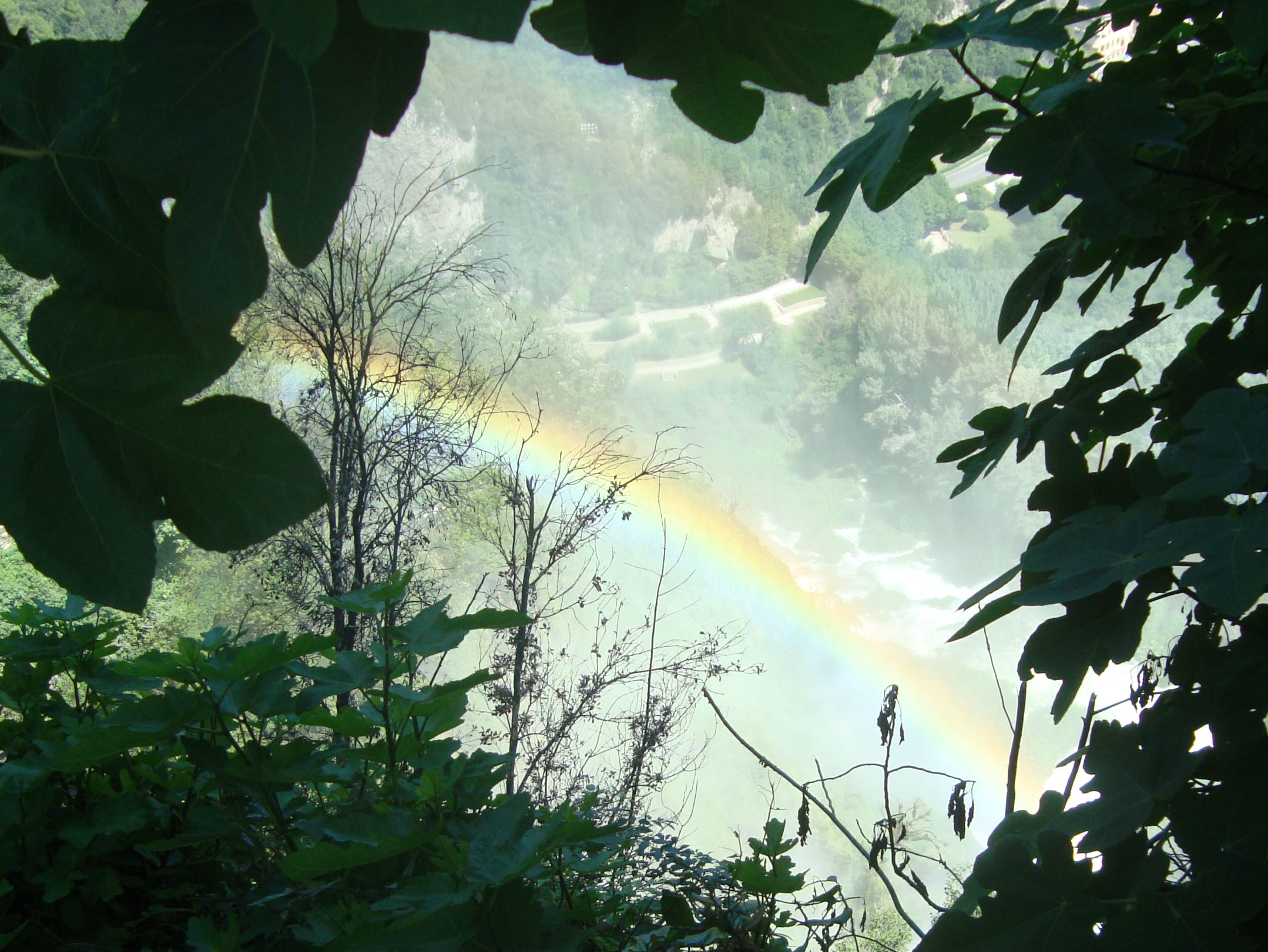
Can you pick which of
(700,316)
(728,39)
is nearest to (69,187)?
(728,39)

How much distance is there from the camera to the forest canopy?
13 centimetres

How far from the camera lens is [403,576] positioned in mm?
457

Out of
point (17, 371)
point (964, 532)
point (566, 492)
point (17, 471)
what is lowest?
point (17, 471)

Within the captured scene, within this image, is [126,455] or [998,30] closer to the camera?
[126,455]

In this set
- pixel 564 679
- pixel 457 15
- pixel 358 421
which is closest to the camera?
pixel 457 15

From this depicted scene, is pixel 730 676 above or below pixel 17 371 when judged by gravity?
above

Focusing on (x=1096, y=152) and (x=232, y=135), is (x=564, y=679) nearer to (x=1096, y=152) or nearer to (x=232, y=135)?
(x=1096, y=152)

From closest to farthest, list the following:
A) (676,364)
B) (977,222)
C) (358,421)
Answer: (358,421) < (676,364) < (977,222)

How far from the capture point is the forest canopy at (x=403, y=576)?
127 millimetres

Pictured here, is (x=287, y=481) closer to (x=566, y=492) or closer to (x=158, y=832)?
(x=158, y=832)

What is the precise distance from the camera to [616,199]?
929 cm

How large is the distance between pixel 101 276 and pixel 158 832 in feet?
1.68

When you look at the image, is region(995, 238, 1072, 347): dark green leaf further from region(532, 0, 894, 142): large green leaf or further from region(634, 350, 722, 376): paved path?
region(634, 350, 722, 376): paved path

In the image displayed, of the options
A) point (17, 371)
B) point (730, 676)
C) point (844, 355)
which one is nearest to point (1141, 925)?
point (17, 371)
